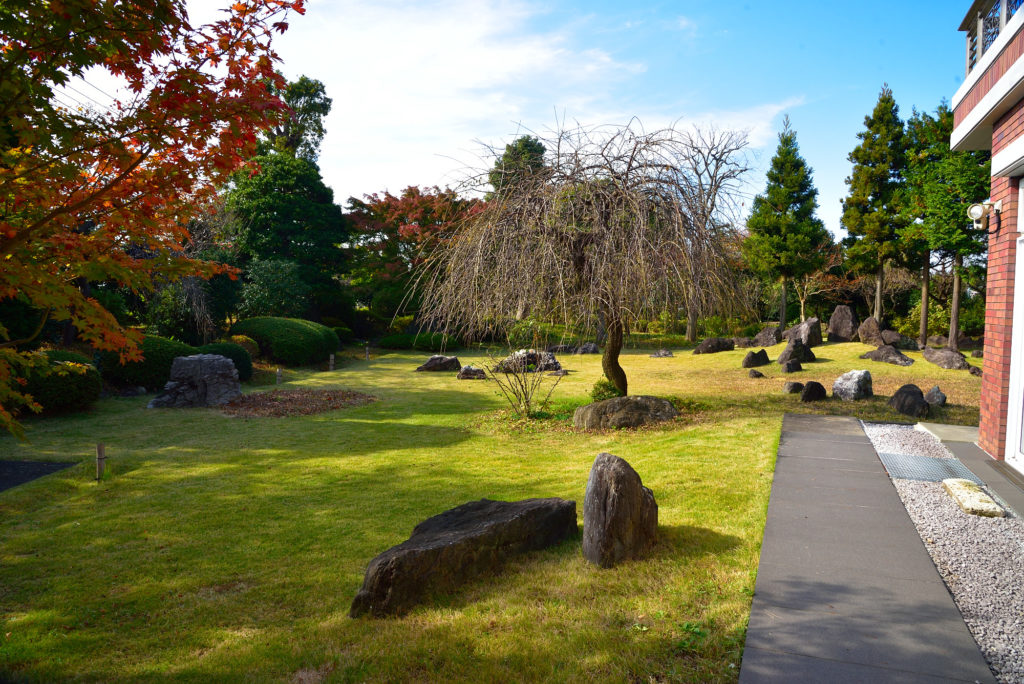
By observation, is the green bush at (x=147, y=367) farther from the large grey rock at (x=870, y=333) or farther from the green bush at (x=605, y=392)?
the large grey rock at (x=870, y=333)

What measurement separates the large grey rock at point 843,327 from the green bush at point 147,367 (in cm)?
2099

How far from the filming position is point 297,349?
1761 centimetres

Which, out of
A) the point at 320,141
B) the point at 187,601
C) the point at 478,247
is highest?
the point at 320,141

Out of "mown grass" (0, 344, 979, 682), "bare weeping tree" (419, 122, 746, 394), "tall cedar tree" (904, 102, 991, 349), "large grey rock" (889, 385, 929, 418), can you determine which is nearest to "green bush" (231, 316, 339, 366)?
"mown grass" (0, 344, 979, 682)

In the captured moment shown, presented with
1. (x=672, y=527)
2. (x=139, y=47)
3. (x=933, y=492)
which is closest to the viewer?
(x=139, y=47)

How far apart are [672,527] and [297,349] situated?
14929 mm

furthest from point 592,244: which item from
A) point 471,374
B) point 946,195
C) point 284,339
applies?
point 946,195

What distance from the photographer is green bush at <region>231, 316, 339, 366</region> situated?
17516mm

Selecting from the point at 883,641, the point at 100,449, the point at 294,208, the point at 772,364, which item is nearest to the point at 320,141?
the point at 294,208

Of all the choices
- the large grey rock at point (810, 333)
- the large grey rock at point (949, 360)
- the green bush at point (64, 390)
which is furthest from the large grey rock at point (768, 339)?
the green bush at point (64, 390)

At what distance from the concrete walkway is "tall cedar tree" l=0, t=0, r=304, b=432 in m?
3.95

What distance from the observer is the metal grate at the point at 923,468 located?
613 cm

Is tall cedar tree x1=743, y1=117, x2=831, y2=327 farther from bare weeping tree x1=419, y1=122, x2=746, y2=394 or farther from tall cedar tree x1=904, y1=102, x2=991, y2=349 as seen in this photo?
bare weeping tree x1=419, y1=122, x2=746, y2=394

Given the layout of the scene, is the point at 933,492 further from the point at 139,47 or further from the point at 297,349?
the point at 297,349
